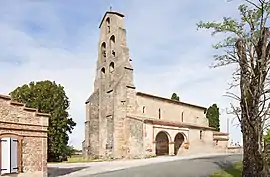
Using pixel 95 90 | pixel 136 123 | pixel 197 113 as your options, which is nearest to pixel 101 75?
pixel 95 90

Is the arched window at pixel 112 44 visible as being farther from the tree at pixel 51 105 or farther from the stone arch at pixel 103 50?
the tree at pixel 51 105

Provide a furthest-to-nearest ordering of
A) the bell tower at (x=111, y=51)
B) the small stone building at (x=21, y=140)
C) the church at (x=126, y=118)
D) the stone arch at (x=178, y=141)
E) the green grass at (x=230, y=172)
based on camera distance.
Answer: the stone arch at (x=178, y=141)
the bell tower at (x=111, y=51)
the church at (x=126, y=118)
the green grass at (x=230, y=172)
the small stone building at (x=21, y=140)

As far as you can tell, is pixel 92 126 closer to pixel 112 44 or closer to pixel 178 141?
pixel 112 44

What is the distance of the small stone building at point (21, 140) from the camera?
17328 millimetres

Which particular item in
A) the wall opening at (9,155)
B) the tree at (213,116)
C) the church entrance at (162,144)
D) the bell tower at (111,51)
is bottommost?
the church entrance at (162,144)

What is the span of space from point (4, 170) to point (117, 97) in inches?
991

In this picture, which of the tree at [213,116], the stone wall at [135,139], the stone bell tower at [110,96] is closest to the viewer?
the stone wall at [135,139]

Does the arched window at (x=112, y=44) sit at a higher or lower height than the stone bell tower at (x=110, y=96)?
higher

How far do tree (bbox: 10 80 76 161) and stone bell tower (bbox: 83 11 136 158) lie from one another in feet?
16.7

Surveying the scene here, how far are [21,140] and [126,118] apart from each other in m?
23.4

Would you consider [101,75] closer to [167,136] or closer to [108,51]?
[108,51]

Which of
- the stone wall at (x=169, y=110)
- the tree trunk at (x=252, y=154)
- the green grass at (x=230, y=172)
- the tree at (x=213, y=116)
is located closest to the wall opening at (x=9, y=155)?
the green grass at (x=230, y=172)

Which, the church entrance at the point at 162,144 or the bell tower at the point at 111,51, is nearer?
the church entrance at the point at 162,144

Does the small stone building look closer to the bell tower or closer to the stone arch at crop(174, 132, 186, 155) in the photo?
the bell tower
